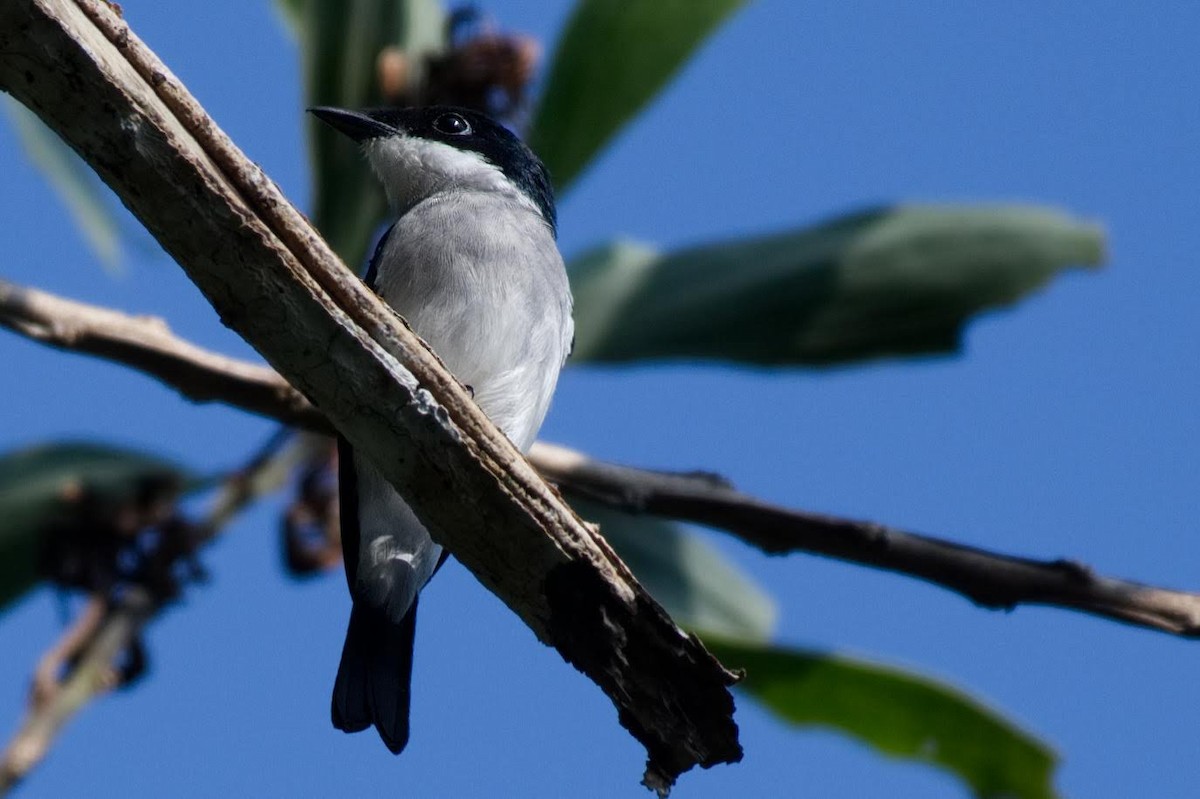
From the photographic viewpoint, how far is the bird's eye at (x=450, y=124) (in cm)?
502

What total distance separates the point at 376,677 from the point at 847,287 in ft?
6.59

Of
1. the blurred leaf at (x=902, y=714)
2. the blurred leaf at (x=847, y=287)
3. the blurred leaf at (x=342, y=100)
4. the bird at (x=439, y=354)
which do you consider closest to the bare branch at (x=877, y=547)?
the bird at (x=439, y=354)

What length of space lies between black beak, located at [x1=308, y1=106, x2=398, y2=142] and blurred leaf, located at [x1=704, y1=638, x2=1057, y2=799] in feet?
6.28

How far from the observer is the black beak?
16.1 ft

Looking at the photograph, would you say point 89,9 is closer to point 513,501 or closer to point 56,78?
point 56,78

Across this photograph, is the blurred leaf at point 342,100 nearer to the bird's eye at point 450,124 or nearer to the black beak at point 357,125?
the black beak at point 357,125

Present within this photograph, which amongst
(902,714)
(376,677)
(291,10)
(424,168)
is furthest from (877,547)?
(291,10)

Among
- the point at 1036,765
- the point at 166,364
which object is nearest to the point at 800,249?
the point at 1036,765

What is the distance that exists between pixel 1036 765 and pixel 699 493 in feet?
4.14

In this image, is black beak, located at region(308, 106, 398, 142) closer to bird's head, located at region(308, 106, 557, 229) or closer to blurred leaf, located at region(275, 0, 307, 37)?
bird's head, located at region(308, 106, 557, 229)

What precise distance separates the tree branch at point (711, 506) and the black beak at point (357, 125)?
106cm

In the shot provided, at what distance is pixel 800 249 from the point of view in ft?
16.5

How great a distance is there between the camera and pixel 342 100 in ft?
17.8

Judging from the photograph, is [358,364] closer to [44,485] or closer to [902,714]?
[44,485]
